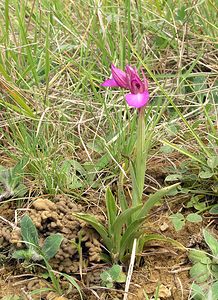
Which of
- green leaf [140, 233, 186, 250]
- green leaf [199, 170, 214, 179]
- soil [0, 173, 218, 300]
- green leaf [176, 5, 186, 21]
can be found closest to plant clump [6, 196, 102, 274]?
soil [0, 173, 218, 300]

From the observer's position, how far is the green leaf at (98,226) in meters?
1.32

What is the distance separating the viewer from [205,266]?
1.36 meters

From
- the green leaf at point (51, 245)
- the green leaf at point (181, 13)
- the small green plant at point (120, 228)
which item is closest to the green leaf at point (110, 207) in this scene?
the small green plant at point (120, 228)

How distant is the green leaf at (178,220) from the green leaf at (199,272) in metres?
0.12

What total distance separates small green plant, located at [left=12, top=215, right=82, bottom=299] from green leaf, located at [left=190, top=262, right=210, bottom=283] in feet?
0.91

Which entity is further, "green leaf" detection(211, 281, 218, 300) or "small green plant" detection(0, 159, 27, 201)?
"small green plant" detection(0, 159, 27, 201)

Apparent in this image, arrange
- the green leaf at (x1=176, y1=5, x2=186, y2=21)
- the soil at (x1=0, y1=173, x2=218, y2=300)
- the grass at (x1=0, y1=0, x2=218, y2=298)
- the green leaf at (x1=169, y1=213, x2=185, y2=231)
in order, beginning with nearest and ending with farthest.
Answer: the soil at (x1=0, y1=173, x2=218, y2=300)
the green leaf at (x1=169, y1=213, x2=185, y2=231)
the grass at (x1=0, y1=0, x2=218, y2=298)
the green leaf at (x1=176, y1=5, x2=186, y2=21)

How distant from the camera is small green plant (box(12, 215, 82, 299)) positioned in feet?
4.42

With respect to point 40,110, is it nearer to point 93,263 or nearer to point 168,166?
point 168,166

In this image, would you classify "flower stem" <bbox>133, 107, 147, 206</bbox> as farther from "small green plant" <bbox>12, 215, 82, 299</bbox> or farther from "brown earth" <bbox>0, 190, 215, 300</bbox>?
"small green plant" <bbox>12, 215, 82, 299</bbox>

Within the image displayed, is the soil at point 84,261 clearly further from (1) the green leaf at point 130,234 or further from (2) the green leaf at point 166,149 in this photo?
(2) the green leaf at point 166,149

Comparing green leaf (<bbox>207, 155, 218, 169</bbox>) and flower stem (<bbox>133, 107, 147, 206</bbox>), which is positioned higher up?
flower stem (<bbox>133, 107, 147, 206</bbox>)

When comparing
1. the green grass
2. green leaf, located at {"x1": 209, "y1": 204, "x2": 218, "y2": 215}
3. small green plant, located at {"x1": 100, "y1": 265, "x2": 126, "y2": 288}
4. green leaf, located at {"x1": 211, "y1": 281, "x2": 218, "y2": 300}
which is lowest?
green leaf, located at {"x1": 211, "y1": 281, "x2": 218, "y2": 300}

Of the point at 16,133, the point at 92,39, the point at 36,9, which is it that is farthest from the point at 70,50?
the point at 16,133
